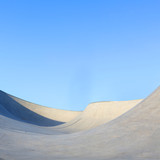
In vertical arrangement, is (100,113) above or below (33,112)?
below

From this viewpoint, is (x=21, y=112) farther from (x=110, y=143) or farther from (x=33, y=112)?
(x=110, y=143)

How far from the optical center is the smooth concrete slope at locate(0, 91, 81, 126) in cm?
2167

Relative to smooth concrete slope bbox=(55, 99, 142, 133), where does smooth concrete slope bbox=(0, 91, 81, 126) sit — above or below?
above

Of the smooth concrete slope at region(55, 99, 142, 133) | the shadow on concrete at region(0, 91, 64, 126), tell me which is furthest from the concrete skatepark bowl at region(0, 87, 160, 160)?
the shadow on concrete at region(0, 91, 64, 126)

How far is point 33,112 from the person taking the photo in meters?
24.2

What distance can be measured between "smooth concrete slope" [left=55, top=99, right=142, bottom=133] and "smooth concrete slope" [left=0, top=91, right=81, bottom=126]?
4849 millimetres

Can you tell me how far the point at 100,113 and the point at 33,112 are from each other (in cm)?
818

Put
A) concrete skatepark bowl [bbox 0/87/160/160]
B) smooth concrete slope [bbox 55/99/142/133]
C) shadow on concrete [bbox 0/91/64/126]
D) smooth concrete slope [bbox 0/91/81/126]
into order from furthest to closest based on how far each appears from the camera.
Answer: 1. smooth concrete slope [bbox 0/91/81/126]
2. shadow on concrete [bbox 0/91/64/126]
3. smooth concrete slope [bbox 55/99/142/133]
4. concrete skatepark bowl [bbox 0/87/160/160]

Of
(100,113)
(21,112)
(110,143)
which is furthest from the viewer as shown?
(21,112)

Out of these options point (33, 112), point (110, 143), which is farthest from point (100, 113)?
point (110, 143)

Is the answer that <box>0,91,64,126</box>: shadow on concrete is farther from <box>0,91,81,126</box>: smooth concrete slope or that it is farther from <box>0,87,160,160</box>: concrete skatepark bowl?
<box>0,87,160,160</box>: concrete skatepark bowl

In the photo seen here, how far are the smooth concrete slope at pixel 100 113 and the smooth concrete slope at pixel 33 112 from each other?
4849mm

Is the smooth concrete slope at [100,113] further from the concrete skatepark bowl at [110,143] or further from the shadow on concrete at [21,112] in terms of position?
the concrete skatepark bowl at [110,143]

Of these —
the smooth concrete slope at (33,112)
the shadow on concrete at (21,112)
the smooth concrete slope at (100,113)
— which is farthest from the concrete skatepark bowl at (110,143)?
the smooth concrete slope at (33,112)
